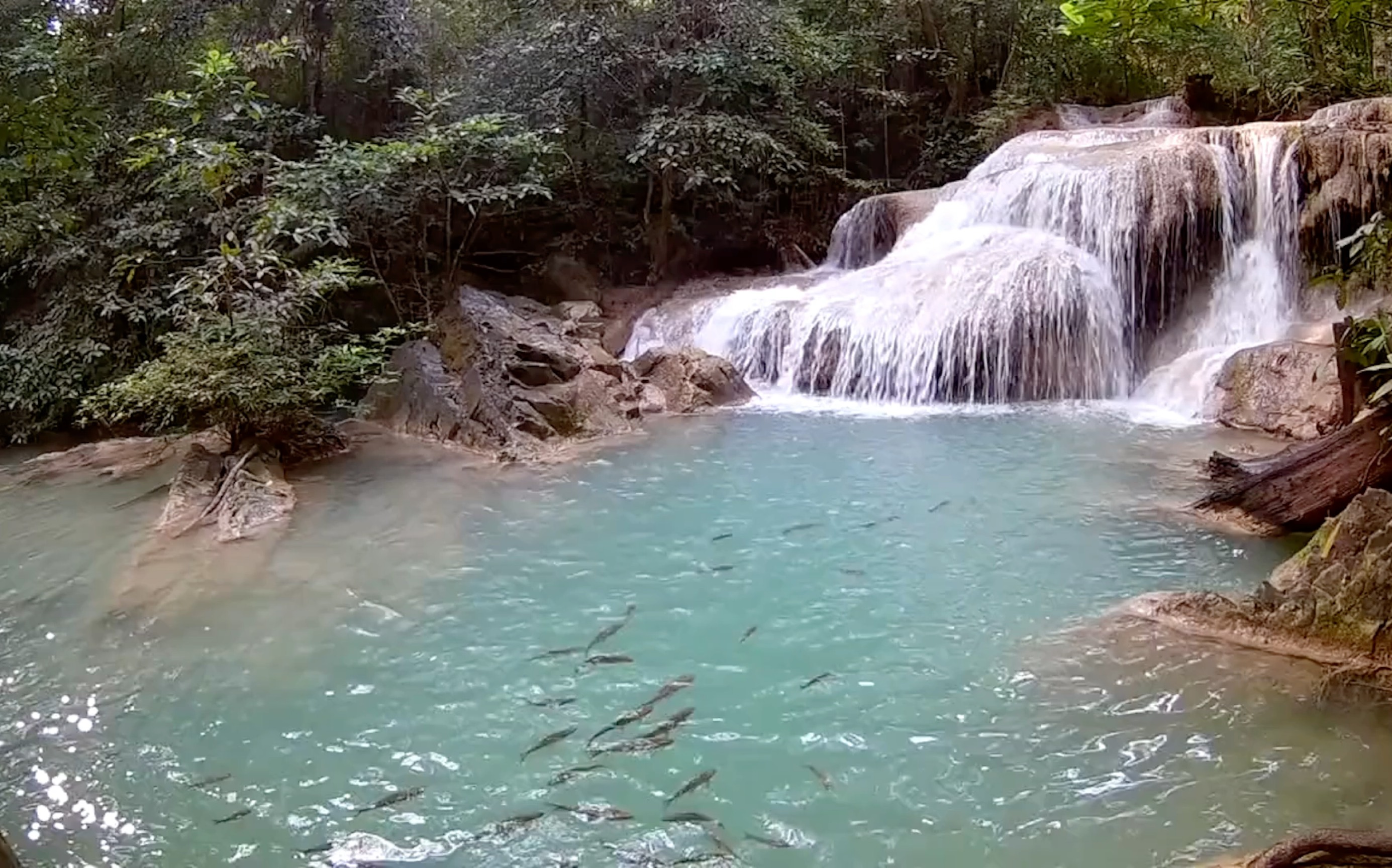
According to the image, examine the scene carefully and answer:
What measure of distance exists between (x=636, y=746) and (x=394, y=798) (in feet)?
2.79

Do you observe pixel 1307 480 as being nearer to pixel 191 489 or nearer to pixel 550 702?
pixel 550 702

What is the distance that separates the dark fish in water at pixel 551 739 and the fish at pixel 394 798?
393mm

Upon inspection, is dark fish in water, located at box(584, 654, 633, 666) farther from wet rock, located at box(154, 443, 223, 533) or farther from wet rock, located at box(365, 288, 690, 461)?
wet rock, located at box(365, 288, 690, 461)

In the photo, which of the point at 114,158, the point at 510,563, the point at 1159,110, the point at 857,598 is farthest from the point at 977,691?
the point at 1159,110

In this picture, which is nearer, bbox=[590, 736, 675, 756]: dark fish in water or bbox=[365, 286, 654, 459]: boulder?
bbox=[590, 736, 675, 756]: dark fish in water

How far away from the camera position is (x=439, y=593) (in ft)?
18.3

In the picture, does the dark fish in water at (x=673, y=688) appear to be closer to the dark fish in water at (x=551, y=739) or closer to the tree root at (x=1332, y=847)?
the dark fish in water at (x=551, y=739)

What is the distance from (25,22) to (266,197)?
244 cm

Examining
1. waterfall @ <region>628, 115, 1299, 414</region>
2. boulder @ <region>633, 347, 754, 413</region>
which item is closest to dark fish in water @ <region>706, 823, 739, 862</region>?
boulder @ <region>633, 347, 754, 413</region>

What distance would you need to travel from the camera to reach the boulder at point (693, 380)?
10.0 meters

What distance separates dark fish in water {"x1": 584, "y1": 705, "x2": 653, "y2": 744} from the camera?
4.03 meters

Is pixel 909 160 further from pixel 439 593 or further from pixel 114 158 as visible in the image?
pixel 439 593

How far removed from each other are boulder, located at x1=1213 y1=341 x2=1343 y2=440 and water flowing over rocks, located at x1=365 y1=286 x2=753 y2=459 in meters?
4.21

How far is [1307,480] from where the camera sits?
5.57 metres
